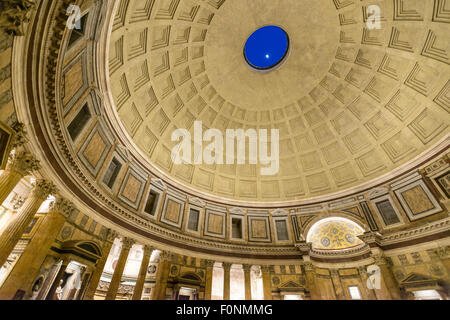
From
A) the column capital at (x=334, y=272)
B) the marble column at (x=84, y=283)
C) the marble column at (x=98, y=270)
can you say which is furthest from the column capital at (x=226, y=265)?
the marble column at (x=84, y=283)

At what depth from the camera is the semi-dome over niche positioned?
16.8m

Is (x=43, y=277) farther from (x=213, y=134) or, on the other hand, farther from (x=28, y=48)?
(x=213, y=134)

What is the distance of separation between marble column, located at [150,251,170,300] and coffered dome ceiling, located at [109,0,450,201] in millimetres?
6013

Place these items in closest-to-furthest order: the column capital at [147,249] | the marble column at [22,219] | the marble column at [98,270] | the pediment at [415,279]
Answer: the marble column at [22,219] < the marble column at [98,270] < the pediment at [415,279] < the column capital at [147,249]

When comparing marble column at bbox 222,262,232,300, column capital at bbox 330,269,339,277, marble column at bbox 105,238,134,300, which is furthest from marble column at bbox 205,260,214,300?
column capital at bbox 330,269,339,277

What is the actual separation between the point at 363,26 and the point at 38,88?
19.5 metres

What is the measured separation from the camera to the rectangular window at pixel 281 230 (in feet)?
58.6

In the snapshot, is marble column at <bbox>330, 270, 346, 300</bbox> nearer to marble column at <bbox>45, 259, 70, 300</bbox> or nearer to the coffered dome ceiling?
the coffered dome ceiling

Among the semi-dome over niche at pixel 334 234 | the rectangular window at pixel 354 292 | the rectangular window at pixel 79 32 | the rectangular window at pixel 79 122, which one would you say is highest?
the rectangular window at pixel 79 32

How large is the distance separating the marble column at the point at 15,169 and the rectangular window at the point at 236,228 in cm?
1428

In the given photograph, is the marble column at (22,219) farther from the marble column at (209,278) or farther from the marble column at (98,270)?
the marble column at (209,278)
